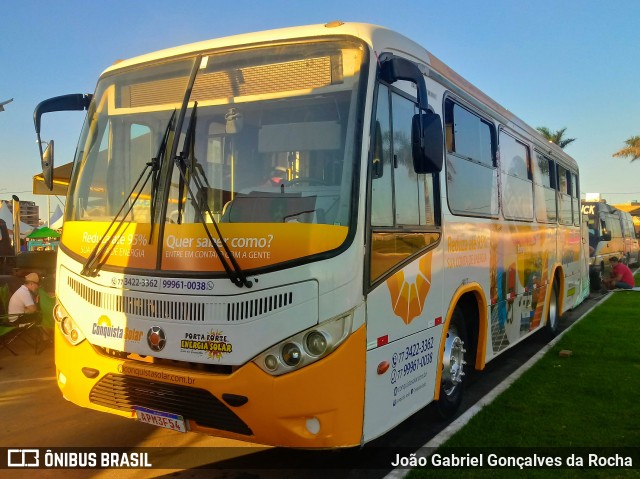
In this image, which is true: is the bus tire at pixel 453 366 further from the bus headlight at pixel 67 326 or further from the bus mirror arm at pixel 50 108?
the bus mirror arm at pixel 50 108

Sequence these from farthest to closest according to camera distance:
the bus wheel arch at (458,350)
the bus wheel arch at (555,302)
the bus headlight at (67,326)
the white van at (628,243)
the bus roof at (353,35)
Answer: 1. the white van at (628,243)
2. the bus wheel arch at (555,302)
3. the bus wheel arch at (458,350)
4. the bus headlight at (67,326)
5. the bus roof at (353,35)

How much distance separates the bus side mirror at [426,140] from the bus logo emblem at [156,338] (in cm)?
217

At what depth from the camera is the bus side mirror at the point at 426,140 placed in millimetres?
4039

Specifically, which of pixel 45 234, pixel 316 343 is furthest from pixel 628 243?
pixel 316 343

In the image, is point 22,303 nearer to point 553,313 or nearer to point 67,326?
point 67,326

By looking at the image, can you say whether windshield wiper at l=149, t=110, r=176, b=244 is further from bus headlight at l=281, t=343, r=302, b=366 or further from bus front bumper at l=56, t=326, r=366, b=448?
bus headlight at l=281, t=343, r=302, b=366

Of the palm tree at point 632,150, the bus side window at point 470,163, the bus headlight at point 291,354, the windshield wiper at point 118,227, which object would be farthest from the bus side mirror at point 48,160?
the palm tree at point 632,150

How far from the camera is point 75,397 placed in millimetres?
4148

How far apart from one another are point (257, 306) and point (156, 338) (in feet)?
2.59

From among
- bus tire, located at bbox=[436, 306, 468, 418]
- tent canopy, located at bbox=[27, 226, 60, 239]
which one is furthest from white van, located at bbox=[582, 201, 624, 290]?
tent canopy, located at bbox=[27, 226, 60, 239]

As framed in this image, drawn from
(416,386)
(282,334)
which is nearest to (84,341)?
(282,334)

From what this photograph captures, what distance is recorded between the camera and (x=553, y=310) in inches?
387

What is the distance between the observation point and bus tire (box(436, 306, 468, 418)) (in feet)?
17.2

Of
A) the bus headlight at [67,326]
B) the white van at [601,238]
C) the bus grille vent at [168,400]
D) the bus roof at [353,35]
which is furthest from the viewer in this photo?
the white van at [601,238]
